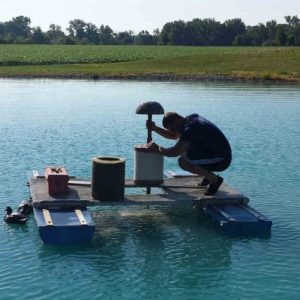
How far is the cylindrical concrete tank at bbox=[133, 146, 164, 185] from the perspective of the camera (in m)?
10.9

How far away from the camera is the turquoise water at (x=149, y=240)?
26.7 ft

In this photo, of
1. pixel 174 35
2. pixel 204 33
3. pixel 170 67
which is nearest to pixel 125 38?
pixel 174 35

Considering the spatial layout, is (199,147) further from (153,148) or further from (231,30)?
(231,30)

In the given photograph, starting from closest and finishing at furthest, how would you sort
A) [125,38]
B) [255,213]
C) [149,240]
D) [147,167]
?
[149,240] < [255,213] < [147,167] < [125,38]

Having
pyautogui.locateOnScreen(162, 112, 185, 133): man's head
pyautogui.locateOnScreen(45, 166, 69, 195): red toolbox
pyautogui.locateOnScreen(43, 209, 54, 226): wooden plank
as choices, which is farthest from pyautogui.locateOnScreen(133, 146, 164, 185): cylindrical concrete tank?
pyautogui.locateOnScreen(43, 209, 54, 226): wooden plank

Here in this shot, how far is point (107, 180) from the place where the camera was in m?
10.1

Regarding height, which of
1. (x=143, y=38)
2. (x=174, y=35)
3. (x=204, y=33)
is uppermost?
(x=204, y=33)

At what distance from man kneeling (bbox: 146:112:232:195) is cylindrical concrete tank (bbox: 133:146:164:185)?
183 millimetres

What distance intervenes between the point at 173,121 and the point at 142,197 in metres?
1.23

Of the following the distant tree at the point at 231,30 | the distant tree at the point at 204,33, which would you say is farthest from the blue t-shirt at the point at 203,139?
the distant tree at the point at 231,30

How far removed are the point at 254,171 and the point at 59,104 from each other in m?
18.1

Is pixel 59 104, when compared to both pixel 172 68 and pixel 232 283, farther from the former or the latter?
pixel 172 68

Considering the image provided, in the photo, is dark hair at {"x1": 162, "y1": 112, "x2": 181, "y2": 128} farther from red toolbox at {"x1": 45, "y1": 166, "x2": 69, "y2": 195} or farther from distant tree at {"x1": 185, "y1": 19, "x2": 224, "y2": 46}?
distant tree at {"x1": 185, "y1": 19, "x2": 224, "y2": 46}

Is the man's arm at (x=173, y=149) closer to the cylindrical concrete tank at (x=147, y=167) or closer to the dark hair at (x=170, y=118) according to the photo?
the cylindrical concrete tank at (x=147, y=167)
